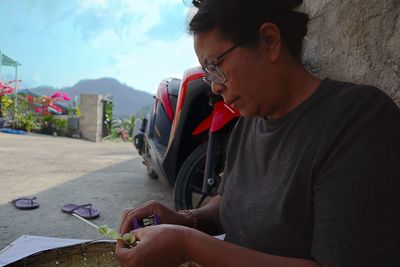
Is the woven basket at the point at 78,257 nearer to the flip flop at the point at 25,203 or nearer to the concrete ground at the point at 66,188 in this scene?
the concrete ground at the point at 66,188

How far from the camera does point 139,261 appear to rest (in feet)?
2.97

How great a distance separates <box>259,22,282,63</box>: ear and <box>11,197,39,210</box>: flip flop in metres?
2.88

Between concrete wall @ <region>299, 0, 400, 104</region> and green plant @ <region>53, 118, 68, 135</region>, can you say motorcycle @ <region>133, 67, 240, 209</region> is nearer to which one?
concrete wall @ <region>299, 0, 400, 104</region>

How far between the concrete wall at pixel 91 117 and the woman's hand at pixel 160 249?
10505mm

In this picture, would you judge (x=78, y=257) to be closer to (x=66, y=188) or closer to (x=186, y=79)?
(x=186, y=79)

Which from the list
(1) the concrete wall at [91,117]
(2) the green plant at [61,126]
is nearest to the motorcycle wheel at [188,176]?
(1) the concrete wall at [91,117]

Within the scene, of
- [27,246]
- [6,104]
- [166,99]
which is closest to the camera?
[27,246]

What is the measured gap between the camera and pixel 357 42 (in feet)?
4.31

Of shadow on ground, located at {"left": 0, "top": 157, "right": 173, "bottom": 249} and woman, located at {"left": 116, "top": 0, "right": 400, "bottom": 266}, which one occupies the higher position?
woman, located at {"left": 116, "top": 0, "right": 400, "bottom": 266}

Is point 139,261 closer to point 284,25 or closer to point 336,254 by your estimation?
point 336,254

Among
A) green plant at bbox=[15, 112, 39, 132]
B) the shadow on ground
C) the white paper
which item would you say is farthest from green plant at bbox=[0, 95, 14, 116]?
the white paper

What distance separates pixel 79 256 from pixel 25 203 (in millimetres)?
2397

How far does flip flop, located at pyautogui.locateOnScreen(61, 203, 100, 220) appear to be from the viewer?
3.04 meters

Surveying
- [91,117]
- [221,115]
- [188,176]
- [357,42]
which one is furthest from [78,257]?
[91,117]
